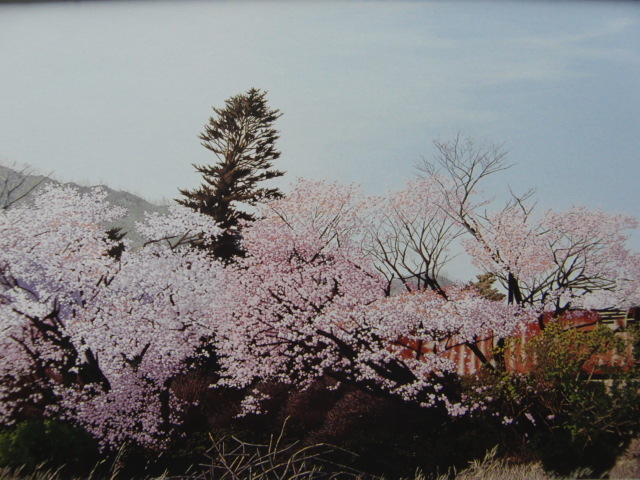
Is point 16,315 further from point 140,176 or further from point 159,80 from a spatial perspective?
point 159,80

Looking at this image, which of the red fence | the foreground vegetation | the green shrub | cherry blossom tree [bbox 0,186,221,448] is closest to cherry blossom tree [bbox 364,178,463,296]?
the foreground vegetation

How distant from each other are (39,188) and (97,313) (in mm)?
1345

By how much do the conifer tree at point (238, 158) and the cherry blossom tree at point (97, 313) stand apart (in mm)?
251

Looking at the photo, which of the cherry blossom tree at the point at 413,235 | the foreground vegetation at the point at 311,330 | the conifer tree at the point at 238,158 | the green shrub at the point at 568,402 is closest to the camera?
the green shrub at the point at 568,402

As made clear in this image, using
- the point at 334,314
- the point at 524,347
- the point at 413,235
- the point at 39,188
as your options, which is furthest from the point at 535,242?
the point at 39,188

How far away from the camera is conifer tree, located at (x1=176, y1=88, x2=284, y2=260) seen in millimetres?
4301

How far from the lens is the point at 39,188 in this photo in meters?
4.37

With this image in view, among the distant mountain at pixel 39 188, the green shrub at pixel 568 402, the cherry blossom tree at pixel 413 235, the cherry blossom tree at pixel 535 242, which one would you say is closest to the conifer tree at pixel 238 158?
the distant mountain at pixel 39 188

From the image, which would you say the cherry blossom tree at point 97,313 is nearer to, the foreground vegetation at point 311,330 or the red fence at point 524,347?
the foreground vegetation at point 311,330

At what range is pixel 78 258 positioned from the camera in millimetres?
4891

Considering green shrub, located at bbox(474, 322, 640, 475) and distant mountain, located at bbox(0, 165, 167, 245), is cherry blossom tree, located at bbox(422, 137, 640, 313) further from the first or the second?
distant mountain, located at bbox(0, 165, 167, 245)

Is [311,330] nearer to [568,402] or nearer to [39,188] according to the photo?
[568,402]

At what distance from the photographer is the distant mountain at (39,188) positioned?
4.26 metres

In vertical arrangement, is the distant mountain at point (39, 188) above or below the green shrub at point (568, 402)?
above
